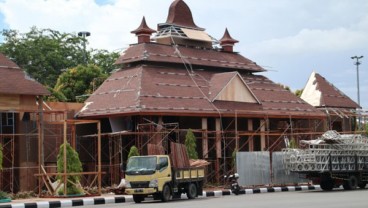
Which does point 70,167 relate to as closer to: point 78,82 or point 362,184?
point 362,184

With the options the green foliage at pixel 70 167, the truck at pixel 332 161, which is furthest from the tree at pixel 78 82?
the truck at pixel 332 161

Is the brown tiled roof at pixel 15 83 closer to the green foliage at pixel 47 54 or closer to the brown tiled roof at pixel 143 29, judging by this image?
the brown tiled roof at pixel 143 29

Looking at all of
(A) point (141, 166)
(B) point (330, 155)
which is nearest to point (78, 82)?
(B) point (330, 155)

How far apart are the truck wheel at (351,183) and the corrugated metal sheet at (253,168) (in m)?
4.37

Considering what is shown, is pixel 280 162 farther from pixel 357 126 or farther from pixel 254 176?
pixel 357 126

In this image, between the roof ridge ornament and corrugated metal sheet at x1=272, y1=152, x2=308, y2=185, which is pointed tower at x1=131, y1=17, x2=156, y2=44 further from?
corrugated metal sheet at x1=272, y1=152, x2=308, y2=185

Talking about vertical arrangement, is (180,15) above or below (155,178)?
above

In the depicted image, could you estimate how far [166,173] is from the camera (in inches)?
942

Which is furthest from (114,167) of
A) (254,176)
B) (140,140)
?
(254,176)

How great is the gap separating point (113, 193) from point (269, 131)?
1179 centimetres

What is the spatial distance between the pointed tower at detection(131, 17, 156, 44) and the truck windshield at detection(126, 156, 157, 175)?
1585 centimetres

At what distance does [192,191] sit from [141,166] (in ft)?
8.45

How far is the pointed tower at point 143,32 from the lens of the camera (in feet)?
128

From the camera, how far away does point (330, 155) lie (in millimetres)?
27781
